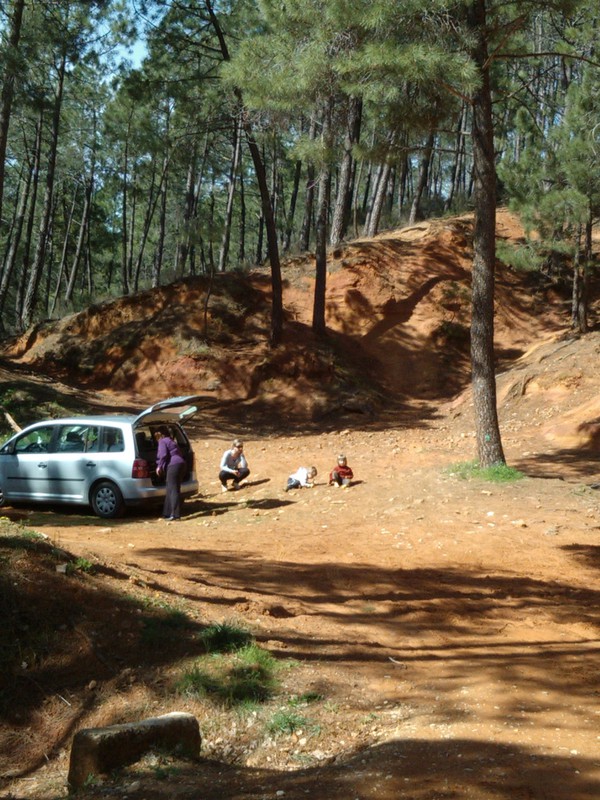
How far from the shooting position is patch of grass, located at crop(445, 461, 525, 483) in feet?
42.0

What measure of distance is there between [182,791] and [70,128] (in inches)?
1420

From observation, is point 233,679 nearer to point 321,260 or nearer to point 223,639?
point 223,639

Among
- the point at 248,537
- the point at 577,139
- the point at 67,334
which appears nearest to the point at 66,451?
the point at 248,537

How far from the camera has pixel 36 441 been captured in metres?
12.8

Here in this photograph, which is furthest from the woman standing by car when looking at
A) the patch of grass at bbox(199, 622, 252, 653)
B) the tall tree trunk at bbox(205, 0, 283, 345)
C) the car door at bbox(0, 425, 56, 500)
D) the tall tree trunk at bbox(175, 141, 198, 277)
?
the tall tree trunk at bbox(175, 141, 198, 277)

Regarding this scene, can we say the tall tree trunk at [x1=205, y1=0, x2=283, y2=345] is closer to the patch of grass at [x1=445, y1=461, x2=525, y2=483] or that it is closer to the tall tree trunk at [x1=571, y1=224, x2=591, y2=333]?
the tall tree trunk at [x1=571, y1=224, x2=591, y2=333]

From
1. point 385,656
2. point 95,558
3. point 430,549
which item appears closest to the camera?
point 385,656

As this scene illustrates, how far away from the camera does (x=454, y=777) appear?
377 cm

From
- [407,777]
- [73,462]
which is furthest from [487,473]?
[407,777]

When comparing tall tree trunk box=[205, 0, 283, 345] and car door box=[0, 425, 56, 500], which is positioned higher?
tall tree trunk box=[205, 0, 283, 345]

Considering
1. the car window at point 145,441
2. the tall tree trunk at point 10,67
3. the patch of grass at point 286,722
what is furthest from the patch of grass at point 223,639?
the tall tree trunk at point 10,67

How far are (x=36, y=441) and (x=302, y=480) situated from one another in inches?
184

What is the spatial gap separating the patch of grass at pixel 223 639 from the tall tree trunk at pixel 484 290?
27.8ft

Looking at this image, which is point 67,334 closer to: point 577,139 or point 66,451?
point 66,451
